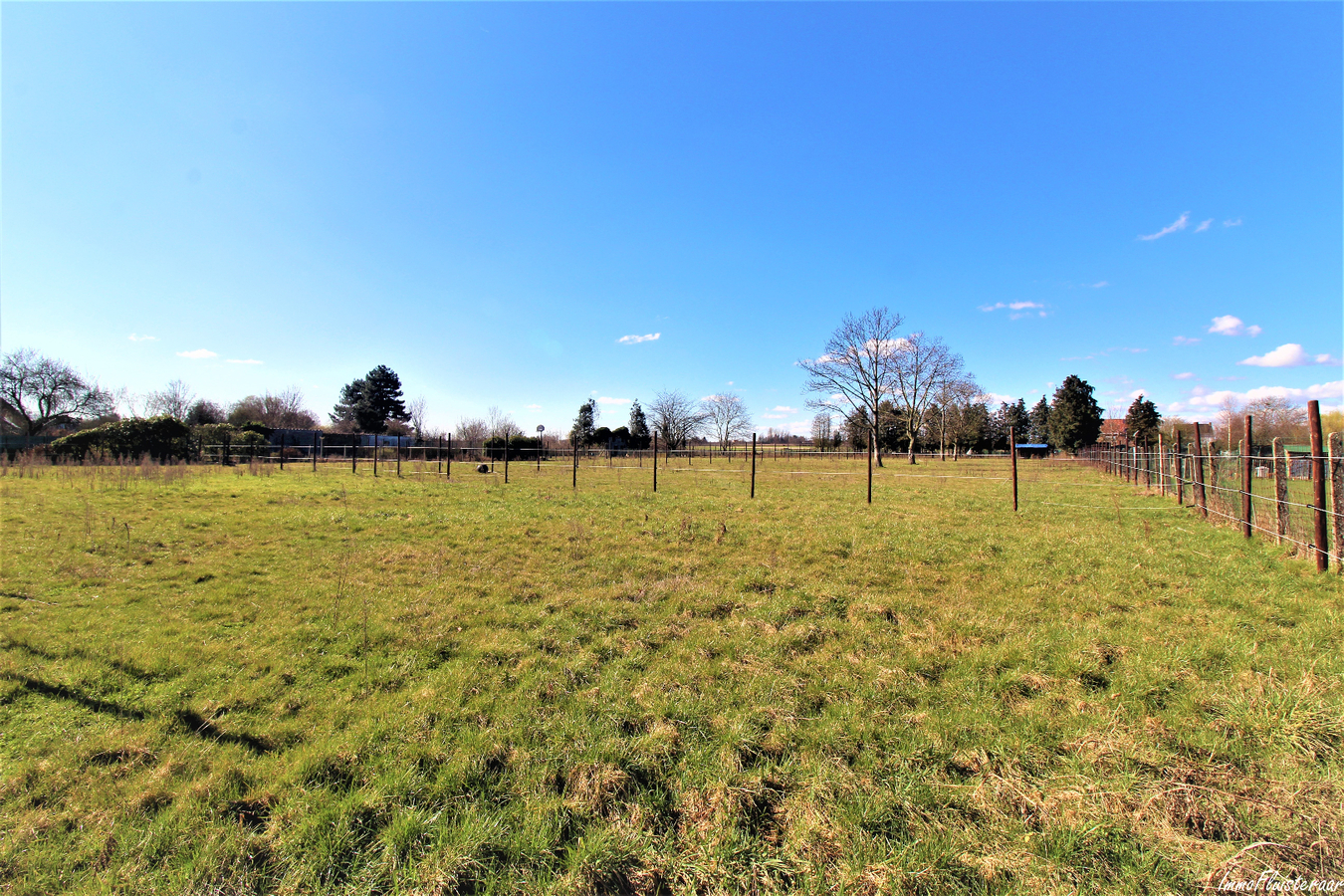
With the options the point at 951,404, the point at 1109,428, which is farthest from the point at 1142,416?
the point at 951,404

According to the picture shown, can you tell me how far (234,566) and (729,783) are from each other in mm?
7690

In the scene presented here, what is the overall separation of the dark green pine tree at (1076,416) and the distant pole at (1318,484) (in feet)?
239

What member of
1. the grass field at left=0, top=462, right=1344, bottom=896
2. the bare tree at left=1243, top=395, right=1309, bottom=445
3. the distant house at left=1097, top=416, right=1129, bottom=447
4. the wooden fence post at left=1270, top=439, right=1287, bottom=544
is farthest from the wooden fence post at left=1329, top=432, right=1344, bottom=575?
the distant house at left=1097, top=416, right=1129, bottom=447

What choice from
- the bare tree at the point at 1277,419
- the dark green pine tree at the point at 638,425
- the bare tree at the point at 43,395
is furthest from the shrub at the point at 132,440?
the bare tree at the point at 1277,419

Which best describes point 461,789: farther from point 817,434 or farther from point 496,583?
point 817,434

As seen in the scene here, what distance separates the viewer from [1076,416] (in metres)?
66.1

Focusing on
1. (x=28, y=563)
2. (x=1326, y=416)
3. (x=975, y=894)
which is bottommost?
(x=975, y=894)

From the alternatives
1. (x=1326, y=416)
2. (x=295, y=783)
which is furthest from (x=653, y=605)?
(x=1326, y=416)

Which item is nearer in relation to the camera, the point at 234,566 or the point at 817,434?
the point at 234,566

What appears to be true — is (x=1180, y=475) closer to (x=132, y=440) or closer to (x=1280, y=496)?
(x=1280, y=496)

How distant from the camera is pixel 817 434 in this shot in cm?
7356

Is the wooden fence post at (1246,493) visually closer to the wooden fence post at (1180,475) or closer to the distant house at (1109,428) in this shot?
the wooden fence post at (1180,475)

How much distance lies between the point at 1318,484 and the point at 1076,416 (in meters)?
74.6

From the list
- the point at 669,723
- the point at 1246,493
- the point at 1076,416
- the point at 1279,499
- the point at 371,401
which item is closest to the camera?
the point at 669,723
